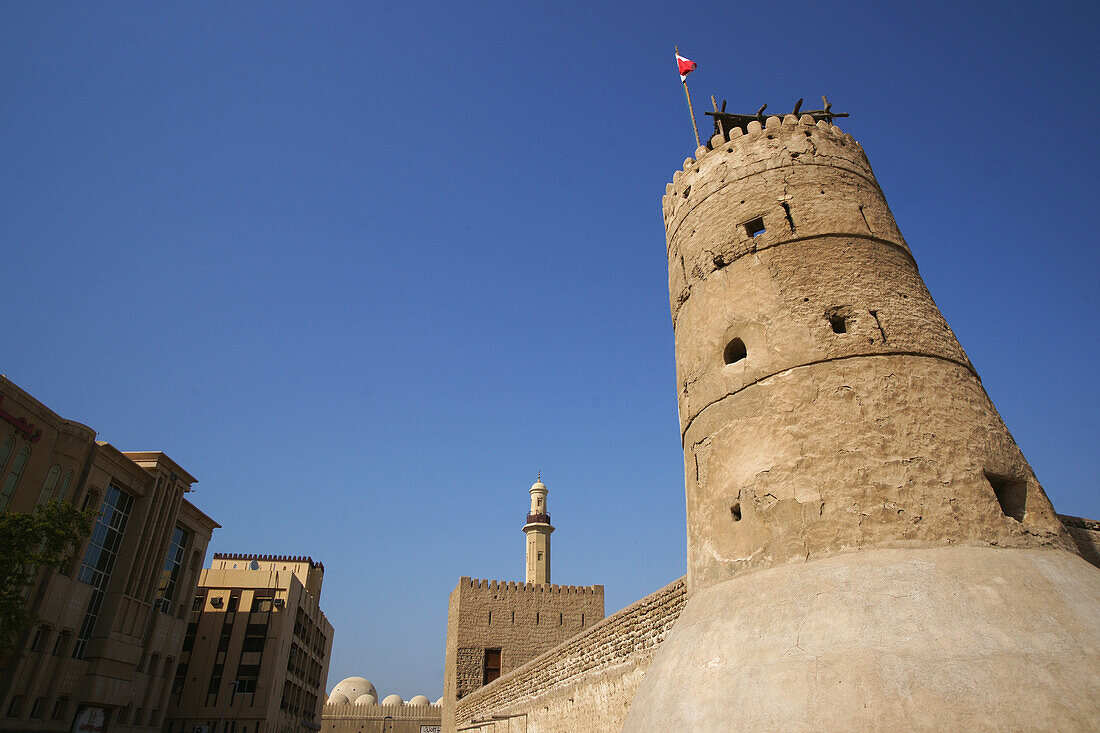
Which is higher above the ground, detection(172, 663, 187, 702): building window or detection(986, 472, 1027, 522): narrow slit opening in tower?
detection(172, 663, 187, 702): building window

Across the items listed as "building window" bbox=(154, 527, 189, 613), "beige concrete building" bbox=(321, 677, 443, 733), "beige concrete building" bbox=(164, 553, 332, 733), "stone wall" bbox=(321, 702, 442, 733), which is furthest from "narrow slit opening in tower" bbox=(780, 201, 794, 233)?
"stone wall" bbox=(321, 702, 442, 733)

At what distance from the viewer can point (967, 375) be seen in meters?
6.55

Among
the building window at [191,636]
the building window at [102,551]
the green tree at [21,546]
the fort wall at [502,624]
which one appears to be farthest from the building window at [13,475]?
the building window at [191,636]

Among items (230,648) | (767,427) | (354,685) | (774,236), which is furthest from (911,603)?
(354,685)

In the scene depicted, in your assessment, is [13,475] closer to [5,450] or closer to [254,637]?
[5,450]

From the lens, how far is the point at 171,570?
955 inches

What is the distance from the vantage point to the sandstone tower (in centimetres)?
441

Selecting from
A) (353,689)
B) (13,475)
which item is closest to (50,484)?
(13,475)

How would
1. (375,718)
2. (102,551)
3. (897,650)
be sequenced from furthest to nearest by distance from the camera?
1. (375,718)
2. (102,551)
3. (897,650)

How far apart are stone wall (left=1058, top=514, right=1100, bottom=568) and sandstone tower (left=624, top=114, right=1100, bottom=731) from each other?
2.13 m

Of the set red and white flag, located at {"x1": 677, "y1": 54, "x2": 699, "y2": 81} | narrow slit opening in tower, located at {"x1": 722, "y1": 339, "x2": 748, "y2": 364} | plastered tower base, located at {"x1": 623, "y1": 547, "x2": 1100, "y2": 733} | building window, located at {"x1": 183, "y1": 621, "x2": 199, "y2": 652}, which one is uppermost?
red and white flag, located at {"x1": 677, "y1": 54, "x2": 699, "y2": 81}

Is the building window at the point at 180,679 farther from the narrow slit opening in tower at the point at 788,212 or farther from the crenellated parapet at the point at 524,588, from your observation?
the narrow slit opening in tower at the point at 788,212

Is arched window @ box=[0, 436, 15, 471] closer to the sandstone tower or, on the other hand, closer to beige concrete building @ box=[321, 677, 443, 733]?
the sandstone tower

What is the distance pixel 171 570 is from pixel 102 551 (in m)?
4.58
